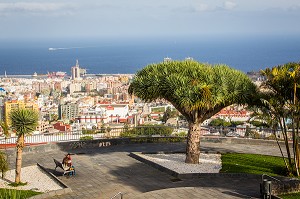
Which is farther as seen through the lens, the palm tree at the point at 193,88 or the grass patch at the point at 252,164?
the palm tree at the point at 193,88

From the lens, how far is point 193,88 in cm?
1505

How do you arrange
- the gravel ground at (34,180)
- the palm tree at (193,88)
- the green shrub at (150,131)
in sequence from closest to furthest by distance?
the gravel ground at (34,180) < the palm tree at (193,88) < the green shrub at (150,131)

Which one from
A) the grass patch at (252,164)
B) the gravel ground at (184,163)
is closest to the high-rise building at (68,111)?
the gravel ground at (184,163)

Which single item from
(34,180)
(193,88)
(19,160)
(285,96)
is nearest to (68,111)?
(34,180)

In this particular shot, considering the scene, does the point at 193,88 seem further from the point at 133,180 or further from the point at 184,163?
the point at 133,180

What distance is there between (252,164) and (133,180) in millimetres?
4179

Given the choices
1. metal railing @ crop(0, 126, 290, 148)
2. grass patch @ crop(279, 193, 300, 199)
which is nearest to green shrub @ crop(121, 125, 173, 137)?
metal railing @ crop(0, 126, 290, 148)

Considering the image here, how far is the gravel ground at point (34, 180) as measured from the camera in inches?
538

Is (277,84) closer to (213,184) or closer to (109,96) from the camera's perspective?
(213,184)

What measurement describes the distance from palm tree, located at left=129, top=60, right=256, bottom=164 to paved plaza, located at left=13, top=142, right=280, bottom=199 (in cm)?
209

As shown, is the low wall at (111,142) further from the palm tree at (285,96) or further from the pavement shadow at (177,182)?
the palm tree at (285,96)

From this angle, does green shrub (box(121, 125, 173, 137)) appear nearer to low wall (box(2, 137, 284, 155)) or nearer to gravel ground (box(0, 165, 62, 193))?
low wall (box(2, 137, 284, 155))

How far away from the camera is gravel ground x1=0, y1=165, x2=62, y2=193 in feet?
44.9

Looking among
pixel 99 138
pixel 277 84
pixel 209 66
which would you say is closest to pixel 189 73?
pixel 209 66
